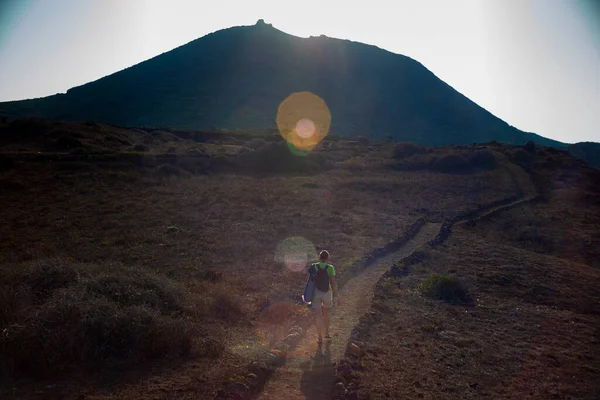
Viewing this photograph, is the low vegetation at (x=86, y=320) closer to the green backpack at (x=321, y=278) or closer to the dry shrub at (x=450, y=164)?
the green backpack at (x=321, y=278)

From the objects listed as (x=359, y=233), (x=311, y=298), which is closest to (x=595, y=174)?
(x=359, y=233)

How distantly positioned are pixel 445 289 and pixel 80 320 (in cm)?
1068

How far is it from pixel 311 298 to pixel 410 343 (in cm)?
260

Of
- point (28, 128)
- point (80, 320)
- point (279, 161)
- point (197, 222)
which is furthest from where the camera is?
point (279, 161)

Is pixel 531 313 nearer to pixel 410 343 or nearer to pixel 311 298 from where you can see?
pixel 410 343

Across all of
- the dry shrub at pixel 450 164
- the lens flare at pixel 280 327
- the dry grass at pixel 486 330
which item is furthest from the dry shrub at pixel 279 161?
the lens flare at pixel 280 327

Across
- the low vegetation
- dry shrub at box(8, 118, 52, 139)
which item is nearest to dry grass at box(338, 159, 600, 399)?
the low vegetation

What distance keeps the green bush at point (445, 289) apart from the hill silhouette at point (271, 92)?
92507mm

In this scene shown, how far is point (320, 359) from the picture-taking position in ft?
27.2

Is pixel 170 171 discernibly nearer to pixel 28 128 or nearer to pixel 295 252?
pixel 28 128

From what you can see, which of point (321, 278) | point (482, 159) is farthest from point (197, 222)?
point (482, 159)

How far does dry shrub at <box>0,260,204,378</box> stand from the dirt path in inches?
73.2

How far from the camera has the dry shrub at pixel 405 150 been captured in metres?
59.4

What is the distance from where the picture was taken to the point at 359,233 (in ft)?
68.6
